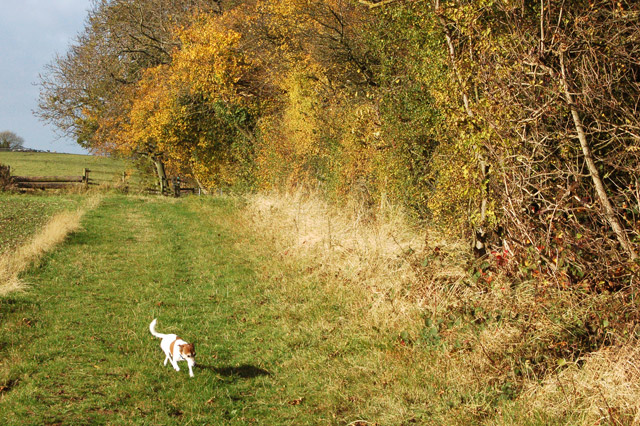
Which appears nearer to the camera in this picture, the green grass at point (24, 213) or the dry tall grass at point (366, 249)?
the dry tall grass at point (366, 249)

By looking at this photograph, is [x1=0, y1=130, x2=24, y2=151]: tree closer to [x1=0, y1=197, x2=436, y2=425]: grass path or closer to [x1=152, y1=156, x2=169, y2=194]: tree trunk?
[x1=152, y1=156, x2=169, y2=194]: tree trunk

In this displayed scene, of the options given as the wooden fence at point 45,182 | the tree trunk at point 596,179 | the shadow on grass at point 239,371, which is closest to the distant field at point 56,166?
the wooden fence at point 45,182

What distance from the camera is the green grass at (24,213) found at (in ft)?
49.0

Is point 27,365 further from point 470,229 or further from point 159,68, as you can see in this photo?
point 159,68

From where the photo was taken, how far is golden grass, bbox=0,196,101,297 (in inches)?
393

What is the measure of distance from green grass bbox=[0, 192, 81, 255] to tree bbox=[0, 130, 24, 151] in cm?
5909

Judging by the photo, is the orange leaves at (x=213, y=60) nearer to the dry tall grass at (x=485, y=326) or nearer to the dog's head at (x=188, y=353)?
the dry tall grass at (x=485, y=326)

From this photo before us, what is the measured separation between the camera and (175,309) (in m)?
8.91

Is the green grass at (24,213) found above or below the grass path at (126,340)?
above

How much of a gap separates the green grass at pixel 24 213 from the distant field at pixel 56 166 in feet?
53.2

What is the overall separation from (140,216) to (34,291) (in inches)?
443

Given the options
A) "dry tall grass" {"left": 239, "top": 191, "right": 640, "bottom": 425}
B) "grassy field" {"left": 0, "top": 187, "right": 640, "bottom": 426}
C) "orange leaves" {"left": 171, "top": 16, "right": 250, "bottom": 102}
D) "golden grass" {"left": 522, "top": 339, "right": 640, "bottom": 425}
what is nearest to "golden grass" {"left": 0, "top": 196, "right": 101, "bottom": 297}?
"grassy field" {"left": 0, "top": 187, "right": 640, "bottom": 426}

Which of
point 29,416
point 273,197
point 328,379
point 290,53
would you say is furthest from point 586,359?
point 290,53

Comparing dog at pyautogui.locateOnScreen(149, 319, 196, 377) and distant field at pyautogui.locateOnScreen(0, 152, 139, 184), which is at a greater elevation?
distant field at pyautogui.locateOnScreen(0, 152, 139, 184)
